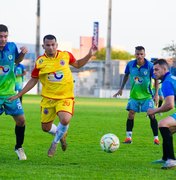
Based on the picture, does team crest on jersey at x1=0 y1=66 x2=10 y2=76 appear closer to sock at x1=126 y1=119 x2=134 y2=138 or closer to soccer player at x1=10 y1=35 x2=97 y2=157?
soccer player at x1=10 y1=35 x2=97 y2=157

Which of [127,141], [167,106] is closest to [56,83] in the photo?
[167,106]

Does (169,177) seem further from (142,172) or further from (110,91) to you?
(110,91)

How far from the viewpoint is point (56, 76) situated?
11023 mm

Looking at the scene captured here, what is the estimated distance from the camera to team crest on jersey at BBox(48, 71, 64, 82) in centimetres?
1103

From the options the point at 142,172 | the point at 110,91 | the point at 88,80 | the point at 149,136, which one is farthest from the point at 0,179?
the point at 88,80

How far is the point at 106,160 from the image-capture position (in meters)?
11.1

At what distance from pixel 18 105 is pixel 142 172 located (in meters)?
2.65

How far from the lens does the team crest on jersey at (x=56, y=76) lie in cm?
1103

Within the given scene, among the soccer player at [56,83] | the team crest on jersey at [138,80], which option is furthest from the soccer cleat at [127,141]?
the soccer player at [56,83]

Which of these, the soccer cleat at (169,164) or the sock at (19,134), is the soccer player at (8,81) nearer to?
the sock at (19,134)

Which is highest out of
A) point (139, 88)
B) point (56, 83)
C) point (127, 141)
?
point (56, 83)

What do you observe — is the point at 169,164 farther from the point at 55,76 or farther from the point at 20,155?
the point at 20,155

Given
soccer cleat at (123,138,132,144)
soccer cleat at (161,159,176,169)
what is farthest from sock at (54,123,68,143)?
soccer cleat at (123,138,132,144)

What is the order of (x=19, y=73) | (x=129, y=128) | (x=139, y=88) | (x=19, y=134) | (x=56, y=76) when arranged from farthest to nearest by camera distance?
(x=19, y=73), (x=139, y=88), (x=129, y=128), (x=19, y=134), (x=56, y=76)
